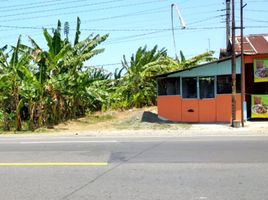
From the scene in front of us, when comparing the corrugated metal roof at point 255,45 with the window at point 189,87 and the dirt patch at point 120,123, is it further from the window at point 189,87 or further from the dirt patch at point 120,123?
the dirt patch at point 120,123

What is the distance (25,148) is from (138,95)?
16.4 m

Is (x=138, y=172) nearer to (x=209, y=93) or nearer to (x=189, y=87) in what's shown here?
(x=209, y=93)

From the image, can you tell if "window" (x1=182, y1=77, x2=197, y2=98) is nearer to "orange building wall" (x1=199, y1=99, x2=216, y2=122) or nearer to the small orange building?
the small orange building

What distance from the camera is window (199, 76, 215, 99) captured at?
23.2 m

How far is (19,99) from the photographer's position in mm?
23672

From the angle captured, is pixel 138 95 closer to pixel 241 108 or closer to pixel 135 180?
pixel 241 108

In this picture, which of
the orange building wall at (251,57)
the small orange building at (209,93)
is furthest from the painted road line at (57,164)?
the orange building wall at (251,57)

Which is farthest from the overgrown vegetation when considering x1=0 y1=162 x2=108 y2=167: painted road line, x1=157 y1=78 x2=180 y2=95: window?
x1=0 y1=162 x2=108 y2=167: painted road line

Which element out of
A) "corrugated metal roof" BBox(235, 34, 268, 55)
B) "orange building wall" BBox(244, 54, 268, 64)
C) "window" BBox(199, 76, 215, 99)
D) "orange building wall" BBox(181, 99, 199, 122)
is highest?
"corrugated metal roof" BBox(235, 34, 268, 55)

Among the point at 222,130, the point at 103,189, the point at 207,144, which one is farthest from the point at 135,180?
the point at 222,130

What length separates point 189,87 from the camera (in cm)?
2367

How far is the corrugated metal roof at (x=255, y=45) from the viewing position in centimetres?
2323

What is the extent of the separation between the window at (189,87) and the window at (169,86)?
1.00ft

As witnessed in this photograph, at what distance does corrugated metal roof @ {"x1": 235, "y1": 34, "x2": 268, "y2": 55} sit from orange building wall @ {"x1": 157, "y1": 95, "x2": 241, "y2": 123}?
2.51 metres
